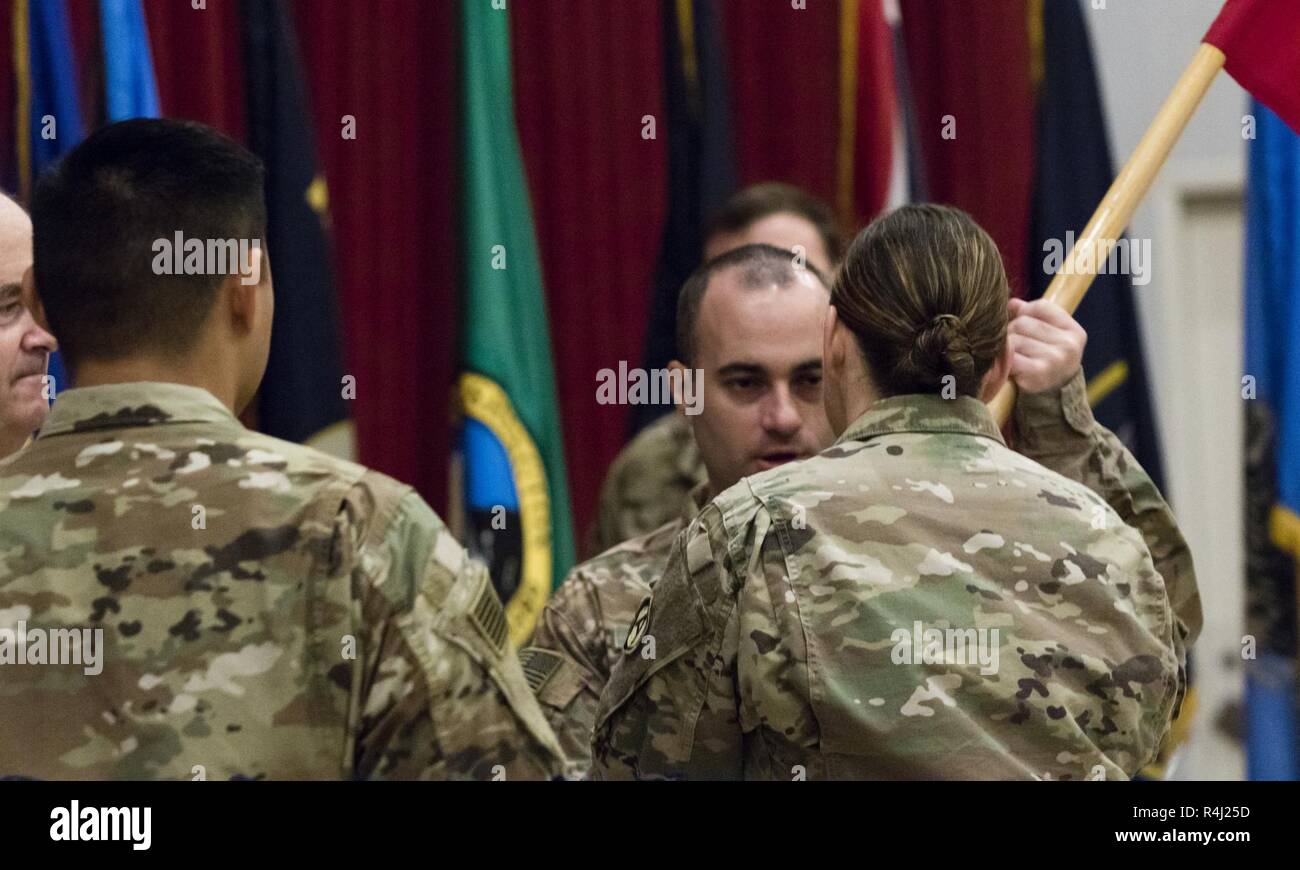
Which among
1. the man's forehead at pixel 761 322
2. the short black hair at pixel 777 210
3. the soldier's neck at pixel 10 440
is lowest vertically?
the soldier's neck at pixel 10 440

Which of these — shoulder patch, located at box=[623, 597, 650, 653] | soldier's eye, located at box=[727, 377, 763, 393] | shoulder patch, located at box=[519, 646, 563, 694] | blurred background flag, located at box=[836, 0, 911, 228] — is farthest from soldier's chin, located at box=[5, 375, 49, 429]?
blurred background flag, located at box=[836, 0, 911, 228]

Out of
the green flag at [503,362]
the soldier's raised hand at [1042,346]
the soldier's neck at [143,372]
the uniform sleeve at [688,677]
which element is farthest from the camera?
the green flag at [503,362]

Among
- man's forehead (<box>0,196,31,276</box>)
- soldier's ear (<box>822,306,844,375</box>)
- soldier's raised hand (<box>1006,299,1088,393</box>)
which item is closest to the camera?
soldier's ear (<box>822,306,844,375</box>)

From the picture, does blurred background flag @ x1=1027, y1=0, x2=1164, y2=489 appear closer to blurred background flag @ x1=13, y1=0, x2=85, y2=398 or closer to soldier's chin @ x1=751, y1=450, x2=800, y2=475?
soldier's chin @ x1=751, y1=450, x2=800, y2=475

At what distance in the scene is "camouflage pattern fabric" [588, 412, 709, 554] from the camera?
309cm

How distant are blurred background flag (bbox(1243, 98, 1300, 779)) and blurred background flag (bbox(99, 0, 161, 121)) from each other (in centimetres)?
223

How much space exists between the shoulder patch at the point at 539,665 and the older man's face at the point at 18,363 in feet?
2.32

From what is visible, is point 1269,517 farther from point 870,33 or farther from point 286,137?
point 286,137

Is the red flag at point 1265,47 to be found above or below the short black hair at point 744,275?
above

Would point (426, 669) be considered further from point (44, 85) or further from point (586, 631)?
point (44, 85)

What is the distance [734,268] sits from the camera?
2.41 metres

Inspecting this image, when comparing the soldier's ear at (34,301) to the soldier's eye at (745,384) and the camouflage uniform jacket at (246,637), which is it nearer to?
the camouflage uniform jacket at (246,637)

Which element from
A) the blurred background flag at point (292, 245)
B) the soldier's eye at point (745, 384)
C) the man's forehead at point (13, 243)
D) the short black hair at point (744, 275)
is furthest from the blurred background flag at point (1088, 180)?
the man's forehead at point (13, 243)

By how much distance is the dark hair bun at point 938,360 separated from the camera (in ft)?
5.47
